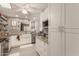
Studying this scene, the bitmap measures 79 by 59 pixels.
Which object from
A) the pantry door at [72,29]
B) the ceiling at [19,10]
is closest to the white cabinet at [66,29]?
the pantry door at [72,29]

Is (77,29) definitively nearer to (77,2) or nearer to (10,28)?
(77,2)

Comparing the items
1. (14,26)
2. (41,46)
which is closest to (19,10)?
(14,26)

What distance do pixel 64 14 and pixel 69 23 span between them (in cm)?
19

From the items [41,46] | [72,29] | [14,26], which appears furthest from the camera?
[41,46]

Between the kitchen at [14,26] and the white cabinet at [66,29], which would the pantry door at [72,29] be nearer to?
the white cabinet at [66,29]

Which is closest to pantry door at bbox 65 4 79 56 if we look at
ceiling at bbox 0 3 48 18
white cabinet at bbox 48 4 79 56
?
white cabinet at bbox 48 4 79 56

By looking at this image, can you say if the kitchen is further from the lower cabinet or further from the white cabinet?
the white cabinet

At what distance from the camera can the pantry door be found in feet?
4.58

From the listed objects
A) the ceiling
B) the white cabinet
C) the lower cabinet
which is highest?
the ceiling

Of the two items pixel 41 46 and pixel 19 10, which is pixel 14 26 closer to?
pixel 19 10

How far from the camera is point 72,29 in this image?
1.42 m

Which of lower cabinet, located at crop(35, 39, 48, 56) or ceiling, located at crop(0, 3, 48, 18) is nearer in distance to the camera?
ceiling, located at crop(0, 3, 48, 18)

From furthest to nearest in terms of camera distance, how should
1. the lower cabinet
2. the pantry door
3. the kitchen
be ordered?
the lower cabinet < the kitchen < the pantry door

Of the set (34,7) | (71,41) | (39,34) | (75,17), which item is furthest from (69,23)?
(39,34)
